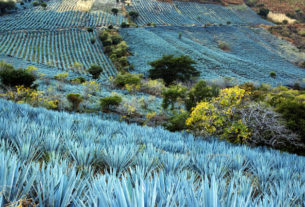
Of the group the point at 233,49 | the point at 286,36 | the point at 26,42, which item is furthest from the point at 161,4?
the point at 26,42

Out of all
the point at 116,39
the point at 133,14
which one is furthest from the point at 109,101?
the point at 133,14

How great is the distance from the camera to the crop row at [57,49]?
1278 inches

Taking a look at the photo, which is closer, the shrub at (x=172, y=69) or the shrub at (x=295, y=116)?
the shrub at (x=295, y=116)

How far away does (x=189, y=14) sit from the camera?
7431 centimetres

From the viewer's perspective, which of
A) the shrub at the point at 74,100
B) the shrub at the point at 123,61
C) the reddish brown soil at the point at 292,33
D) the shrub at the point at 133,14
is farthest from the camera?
the shrub at the point at 133,14

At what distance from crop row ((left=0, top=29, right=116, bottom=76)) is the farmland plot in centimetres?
824

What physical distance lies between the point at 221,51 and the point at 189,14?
3384 cm

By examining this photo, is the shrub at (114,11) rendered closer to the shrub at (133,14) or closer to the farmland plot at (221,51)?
the shrub at (133,14)

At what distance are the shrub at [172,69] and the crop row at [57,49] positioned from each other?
7706 mm

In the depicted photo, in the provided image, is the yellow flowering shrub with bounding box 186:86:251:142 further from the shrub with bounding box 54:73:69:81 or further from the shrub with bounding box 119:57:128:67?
the shrub with bounding box 119:57:128:67

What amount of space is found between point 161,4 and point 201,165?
8839cm

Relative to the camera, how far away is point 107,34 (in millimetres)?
46781

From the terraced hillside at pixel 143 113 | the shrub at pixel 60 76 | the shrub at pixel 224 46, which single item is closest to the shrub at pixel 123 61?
the terraced hillside at pixel 143 113

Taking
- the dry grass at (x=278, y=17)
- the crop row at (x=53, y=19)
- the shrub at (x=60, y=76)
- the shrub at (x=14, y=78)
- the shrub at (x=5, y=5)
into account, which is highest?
the dry grass at (x=278, y=17)
